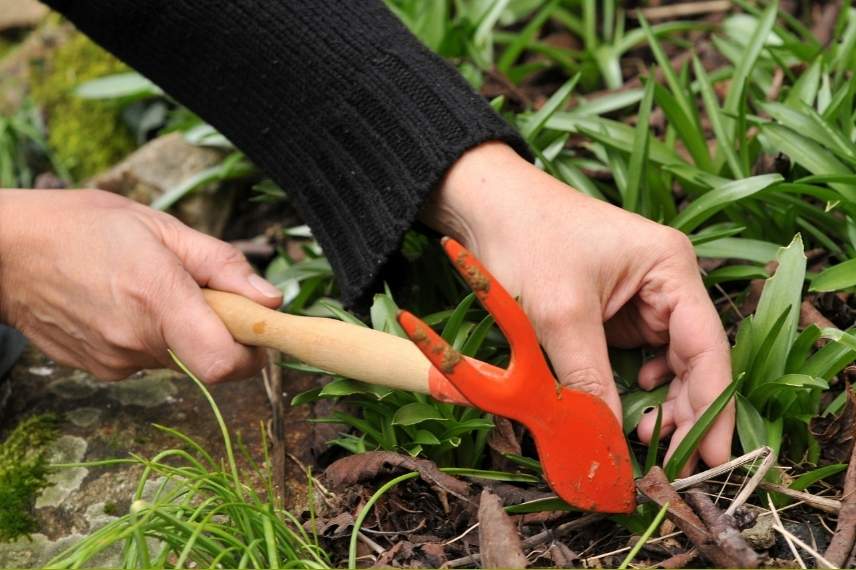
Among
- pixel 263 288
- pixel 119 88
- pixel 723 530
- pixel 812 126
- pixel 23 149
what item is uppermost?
pixel 812 126

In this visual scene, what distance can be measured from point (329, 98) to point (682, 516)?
1.00 m

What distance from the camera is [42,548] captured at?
1711mm

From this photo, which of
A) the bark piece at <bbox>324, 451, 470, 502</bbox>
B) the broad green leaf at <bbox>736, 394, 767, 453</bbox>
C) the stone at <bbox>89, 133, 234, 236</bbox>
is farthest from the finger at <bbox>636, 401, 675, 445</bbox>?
the stone at <bbox>89, 133, 234, 236</bbox>

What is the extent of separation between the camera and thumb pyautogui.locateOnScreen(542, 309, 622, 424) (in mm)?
1543

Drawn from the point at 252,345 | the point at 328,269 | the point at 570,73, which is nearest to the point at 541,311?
the point at 252,345

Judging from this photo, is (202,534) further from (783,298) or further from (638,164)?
(638,164)

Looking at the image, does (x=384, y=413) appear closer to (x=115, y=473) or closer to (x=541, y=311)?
(x=541, y=311)

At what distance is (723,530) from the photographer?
1400 millimetres

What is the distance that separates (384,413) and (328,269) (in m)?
0.57

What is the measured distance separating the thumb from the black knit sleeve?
38 centimetres

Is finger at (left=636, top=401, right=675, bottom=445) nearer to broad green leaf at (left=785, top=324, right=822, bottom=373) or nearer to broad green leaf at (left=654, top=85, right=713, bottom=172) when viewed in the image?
broad green leaf at (left=785, top=324, right=822, bottom=373)

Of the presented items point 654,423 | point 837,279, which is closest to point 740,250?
point 837,279

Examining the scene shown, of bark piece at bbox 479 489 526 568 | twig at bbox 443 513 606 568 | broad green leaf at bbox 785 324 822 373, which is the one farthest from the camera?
broad green leaf at bbox 785 324 822 373

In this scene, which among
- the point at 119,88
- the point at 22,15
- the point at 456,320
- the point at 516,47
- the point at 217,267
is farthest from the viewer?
the point at 22,15
